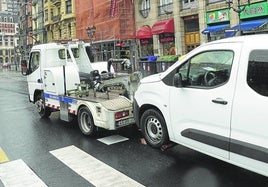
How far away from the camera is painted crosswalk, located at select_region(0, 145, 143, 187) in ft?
16.4

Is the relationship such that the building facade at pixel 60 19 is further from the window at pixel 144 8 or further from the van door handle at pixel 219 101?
the van door handle at pixel 219 101

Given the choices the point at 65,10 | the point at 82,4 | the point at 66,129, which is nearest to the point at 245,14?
the point at 66,129

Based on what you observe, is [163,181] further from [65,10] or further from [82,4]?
[65,10]

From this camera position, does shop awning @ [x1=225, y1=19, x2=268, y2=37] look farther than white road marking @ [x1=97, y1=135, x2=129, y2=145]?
Yes

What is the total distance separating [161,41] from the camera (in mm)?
28859

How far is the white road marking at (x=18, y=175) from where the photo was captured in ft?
16.7

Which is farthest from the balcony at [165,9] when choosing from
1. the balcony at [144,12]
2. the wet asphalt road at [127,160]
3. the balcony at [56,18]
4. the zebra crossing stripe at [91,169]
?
the balcony at [56,18]

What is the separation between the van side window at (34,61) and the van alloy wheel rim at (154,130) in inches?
198

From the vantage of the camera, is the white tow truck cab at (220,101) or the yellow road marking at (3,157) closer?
the white tow truck cab at (220,101)

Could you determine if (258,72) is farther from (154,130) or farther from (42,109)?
(42,109)

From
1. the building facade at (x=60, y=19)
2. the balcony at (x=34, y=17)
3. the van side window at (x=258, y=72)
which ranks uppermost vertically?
the balcony at (x=34, y=17)

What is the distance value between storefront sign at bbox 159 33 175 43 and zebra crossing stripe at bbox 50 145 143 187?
2213cm

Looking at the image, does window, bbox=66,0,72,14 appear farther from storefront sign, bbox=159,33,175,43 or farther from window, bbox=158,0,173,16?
storefront sign, bbox=159,33,175,43

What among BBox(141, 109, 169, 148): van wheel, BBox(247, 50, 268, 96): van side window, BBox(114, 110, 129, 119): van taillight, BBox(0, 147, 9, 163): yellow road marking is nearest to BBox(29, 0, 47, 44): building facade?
BBox(0, 147, 9, 163): yellow road marking
